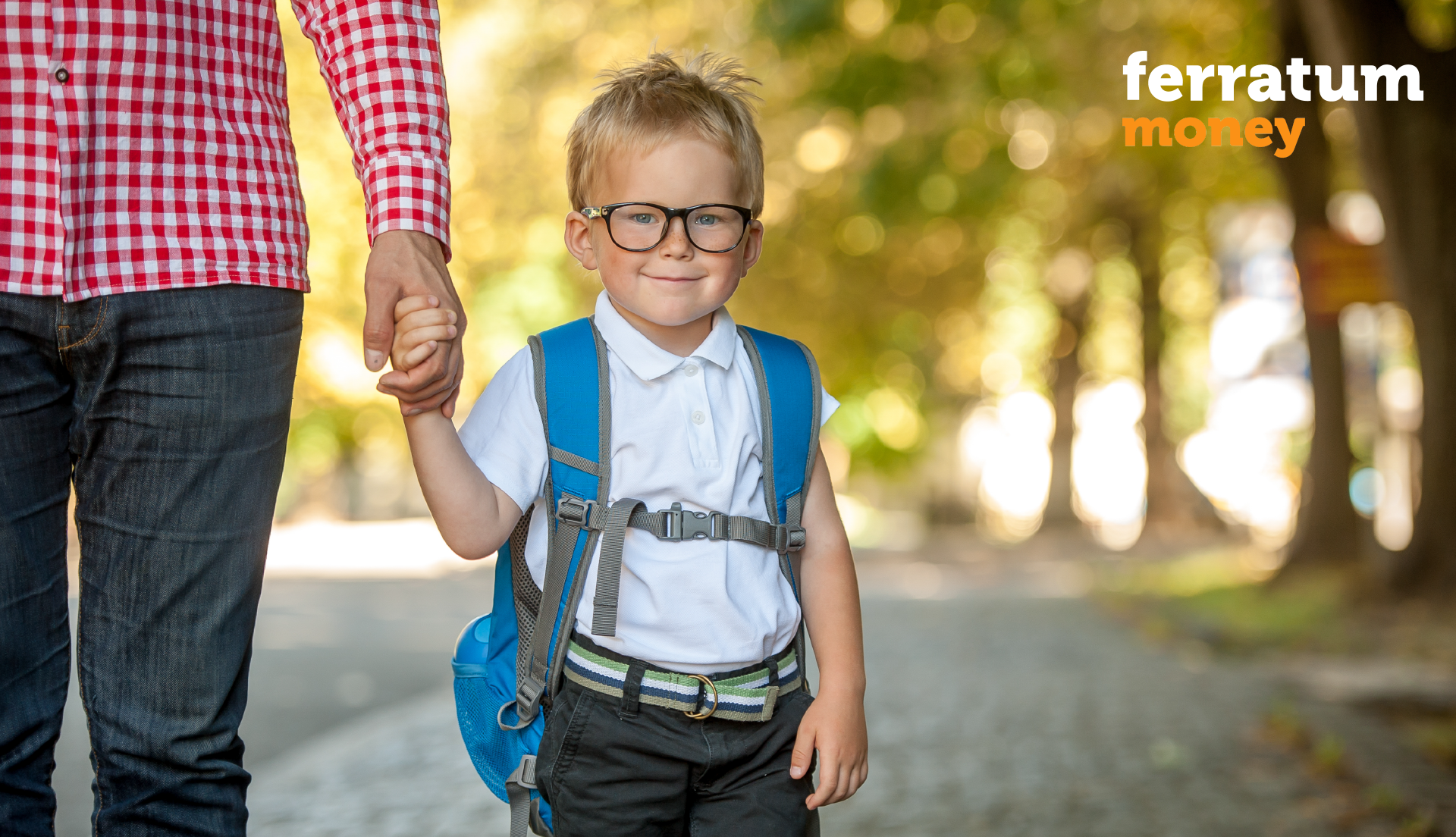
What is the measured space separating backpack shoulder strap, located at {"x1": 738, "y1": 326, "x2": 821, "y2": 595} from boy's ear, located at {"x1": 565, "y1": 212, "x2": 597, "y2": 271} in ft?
0.89

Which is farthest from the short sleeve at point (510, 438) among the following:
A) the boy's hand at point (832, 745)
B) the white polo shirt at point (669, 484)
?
the boy's hand at point (832, 745)

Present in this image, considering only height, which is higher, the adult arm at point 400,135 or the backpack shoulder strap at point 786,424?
the adult arm at point 400,135

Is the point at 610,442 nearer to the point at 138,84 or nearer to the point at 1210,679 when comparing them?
the point at 138,84

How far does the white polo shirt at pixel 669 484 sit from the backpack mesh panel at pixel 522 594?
17mm

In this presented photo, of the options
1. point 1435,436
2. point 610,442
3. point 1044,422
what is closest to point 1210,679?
point 1435,436

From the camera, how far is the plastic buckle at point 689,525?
2088 millimetres

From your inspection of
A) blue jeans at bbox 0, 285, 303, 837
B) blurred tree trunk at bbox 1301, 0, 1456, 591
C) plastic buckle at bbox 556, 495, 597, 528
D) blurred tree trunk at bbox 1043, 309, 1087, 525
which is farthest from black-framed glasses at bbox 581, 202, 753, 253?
blurred tree trunk at bbox 1043, 309, 1087, 525

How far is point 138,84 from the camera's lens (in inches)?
71.3

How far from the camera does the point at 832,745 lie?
2.12 m

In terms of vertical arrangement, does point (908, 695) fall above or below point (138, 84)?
below

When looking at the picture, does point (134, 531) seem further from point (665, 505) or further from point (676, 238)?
point (676, 238)

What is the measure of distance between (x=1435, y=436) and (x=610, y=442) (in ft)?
30.6

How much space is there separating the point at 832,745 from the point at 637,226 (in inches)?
32.0

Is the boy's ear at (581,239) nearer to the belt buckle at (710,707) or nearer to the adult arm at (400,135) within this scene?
the adult arm at (400,135)
